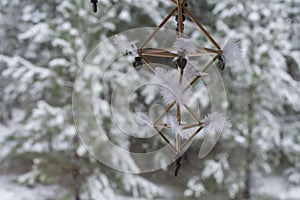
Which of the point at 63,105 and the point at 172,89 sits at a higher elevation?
the point at 172,89

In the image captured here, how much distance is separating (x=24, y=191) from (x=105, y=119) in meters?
0.77

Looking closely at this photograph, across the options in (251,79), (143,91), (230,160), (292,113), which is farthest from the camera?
(292,113)

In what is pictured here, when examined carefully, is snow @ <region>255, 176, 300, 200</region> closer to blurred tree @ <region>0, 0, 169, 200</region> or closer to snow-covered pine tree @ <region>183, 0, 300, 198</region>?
snow-covered pine tree @ <region>183, 0, 300, 198</region>

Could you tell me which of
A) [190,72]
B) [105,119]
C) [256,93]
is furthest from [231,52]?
[256,93]

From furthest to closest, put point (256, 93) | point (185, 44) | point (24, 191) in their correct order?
1. point (24, 191)
2. point (256, 93)
3. point (185, 44)

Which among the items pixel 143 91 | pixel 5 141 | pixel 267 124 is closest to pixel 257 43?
pixel 267 124

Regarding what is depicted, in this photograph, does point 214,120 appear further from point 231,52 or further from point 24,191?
point 24,191

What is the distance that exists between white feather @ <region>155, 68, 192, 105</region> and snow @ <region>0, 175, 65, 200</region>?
6.27 feet

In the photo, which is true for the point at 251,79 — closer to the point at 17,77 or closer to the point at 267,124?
the point at 267,124

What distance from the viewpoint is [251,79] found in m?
1.83

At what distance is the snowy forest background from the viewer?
1.75 m

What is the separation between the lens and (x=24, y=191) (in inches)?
83.0

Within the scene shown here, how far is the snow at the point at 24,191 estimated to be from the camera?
6.65ft

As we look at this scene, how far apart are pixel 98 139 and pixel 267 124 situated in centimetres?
101
